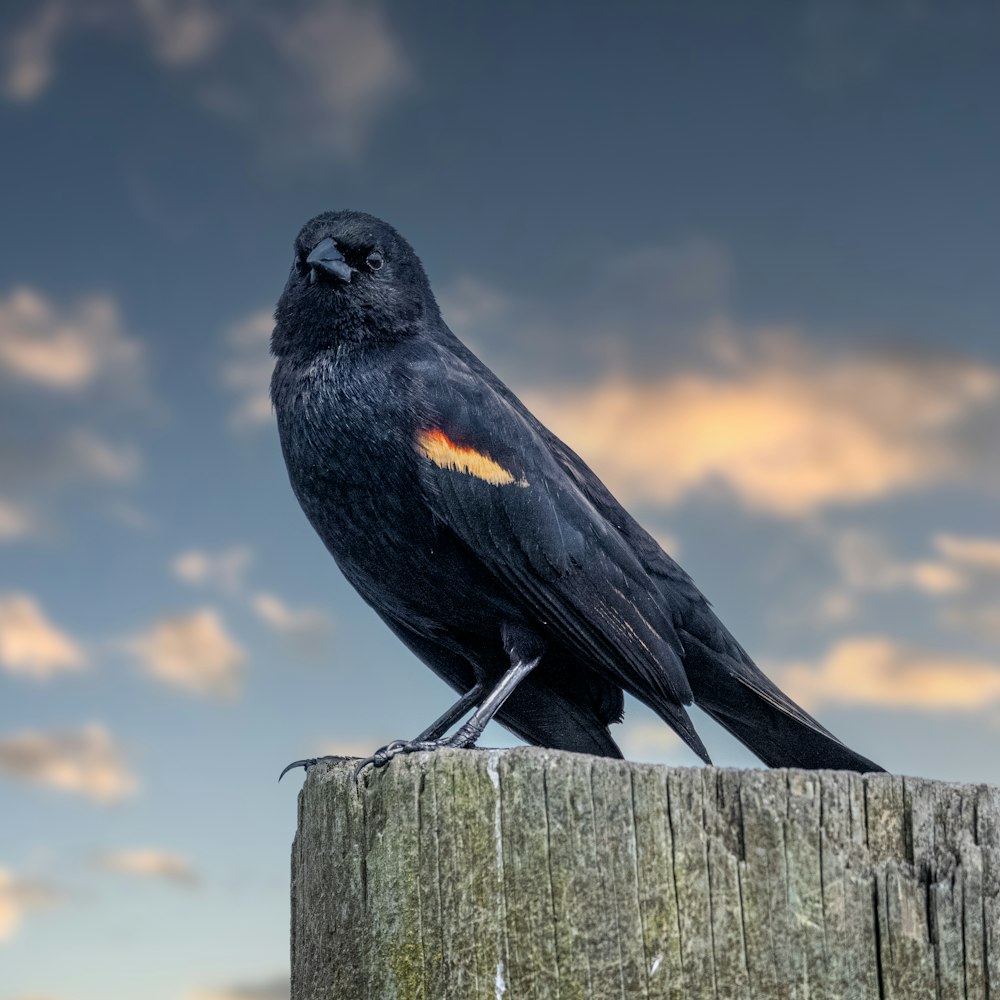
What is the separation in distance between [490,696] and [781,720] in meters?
1.12

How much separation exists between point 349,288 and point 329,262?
0.12 metres

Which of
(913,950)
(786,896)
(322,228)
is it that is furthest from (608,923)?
(322,228)

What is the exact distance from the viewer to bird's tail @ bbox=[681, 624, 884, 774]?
13.8 ft

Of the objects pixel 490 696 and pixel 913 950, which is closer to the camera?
pixel 913 950

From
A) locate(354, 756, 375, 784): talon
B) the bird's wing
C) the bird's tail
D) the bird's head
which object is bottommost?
locate(354, 756, 375, 784): talon

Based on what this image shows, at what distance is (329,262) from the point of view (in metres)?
4.46

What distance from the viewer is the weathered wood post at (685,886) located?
259 centimetres

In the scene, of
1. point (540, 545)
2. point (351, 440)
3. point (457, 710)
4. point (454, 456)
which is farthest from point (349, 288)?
point (457, 710)

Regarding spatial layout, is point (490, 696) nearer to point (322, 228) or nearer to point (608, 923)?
point (608, 923)

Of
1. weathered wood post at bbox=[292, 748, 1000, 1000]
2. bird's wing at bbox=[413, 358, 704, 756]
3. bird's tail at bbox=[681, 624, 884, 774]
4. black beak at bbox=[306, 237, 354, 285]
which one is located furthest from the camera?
black beak at bbox=[306, 237, 354, 285]

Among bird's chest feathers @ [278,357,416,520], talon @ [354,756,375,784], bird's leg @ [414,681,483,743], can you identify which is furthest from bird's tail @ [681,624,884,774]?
talon @ [354,756,375,784]

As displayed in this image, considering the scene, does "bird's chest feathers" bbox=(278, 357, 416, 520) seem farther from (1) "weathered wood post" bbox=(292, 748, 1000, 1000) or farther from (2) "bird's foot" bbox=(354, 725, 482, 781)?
(1) "weathered wood post" bbox=(292, 748, 1000, 1000)

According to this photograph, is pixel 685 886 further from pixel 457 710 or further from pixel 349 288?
pixel 349 288

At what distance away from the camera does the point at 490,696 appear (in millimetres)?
3986
